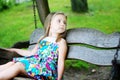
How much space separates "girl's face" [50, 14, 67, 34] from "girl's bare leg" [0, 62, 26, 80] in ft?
2.01

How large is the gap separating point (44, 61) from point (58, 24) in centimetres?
48

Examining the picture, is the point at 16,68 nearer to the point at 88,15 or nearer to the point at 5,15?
the point at 88,15

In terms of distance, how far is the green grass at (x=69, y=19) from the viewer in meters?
8.77

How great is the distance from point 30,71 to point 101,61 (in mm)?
827

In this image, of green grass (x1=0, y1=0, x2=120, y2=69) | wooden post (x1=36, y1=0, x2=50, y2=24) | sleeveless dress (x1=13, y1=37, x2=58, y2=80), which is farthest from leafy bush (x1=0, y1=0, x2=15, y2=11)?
sleeveless dress (x1=13, y1=37, x2=58, y2=80)

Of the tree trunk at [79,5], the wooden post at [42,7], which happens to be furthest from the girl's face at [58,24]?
the tree trunk at [79,5]

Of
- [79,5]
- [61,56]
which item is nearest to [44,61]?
[61,56]

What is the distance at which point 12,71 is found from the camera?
4.16 metres

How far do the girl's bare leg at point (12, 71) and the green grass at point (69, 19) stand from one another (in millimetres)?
3915

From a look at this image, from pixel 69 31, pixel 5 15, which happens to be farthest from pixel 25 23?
pixel 69 31

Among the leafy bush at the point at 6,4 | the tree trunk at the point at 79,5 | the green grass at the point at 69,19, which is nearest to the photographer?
the green grass at the point at 69,19

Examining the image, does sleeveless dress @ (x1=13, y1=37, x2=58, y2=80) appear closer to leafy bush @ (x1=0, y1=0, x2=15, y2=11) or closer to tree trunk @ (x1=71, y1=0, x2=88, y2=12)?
tree trunk @ (x1=71, y1=0, x2=88, y2=12)

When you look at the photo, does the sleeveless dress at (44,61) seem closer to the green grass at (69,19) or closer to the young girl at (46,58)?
the young girl at (46,58)

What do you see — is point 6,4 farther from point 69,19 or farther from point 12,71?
point 12,71
